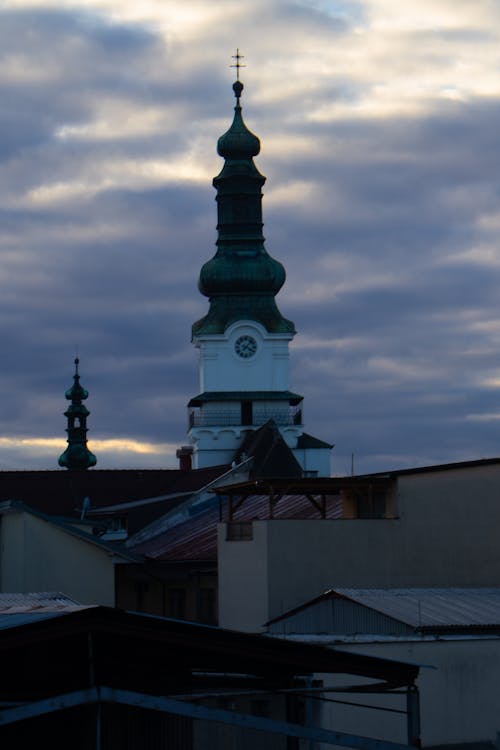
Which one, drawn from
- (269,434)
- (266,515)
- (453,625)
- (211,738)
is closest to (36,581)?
(266,515)

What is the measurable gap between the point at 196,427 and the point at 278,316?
39.4 ft

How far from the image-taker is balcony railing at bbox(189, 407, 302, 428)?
413 feet

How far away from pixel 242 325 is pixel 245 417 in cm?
764

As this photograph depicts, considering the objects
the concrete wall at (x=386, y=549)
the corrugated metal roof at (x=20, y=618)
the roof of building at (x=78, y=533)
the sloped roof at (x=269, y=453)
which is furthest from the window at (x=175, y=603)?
the corrugated metal roof at (x=20, y=618)

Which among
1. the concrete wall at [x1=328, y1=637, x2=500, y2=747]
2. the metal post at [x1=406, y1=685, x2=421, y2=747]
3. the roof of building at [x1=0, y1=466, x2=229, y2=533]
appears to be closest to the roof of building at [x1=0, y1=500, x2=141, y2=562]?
the concrete wall at [x1=328, y1=637, x2=500, y2=747]

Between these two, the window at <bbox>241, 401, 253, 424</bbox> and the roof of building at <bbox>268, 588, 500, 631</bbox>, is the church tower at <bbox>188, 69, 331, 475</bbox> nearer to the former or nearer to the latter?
the window at <bbox>241, 401, 253, 424</bbox>

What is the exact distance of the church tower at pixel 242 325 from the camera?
416 ft

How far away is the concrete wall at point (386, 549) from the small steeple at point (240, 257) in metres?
82.1

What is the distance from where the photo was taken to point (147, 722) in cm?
1795

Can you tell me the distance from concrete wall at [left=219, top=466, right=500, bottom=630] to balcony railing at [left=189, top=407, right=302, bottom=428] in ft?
258

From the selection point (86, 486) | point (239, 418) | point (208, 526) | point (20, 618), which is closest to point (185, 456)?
point (239, 418)

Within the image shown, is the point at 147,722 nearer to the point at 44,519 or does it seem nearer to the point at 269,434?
the point at 44,519

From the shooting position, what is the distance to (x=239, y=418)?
415 feet

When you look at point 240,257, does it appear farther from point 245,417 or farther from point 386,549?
point 386,549
